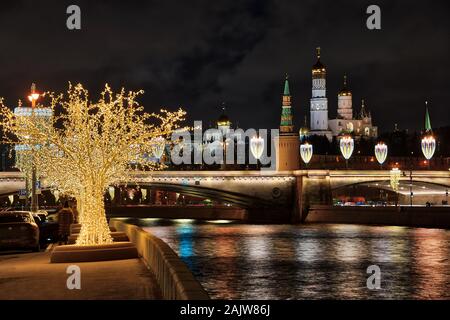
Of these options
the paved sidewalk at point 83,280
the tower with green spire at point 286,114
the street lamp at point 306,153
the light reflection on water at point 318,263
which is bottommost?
the light reflection on water at point 318,263

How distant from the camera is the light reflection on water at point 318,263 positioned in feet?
83.0

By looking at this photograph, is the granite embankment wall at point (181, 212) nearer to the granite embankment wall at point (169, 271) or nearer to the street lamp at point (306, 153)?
the street lamp at point (306, 153)

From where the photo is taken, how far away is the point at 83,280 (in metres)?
17.3

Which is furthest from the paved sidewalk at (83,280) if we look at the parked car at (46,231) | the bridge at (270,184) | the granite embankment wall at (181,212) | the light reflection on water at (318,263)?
the granite embankment wall at (181,212)

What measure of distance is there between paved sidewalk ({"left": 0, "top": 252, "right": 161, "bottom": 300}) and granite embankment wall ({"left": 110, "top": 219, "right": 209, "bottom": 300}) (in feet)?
1.00

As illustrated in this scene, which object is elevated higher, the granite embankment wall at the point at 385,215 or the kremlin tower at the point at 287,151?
the kremlin tower at the point at 287,151

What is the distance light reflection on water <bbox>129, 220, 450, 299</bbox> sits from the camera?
25.3 meters

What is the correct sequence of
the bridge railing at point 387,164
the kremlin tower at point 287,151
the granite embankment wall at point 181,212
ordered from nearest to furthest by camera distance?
the granite embankment wall at point 181,212
the bridge railing at point 387,164
the kremlin tower at point 287,151

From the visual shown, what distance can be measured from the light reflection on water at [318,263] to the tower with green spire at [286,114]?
6355cm

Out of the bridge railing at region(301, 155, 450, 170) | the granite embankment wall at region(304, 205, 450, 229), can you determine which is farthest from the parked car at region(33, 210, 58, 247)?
the bridge railing at region(301, 155, 450, 170)

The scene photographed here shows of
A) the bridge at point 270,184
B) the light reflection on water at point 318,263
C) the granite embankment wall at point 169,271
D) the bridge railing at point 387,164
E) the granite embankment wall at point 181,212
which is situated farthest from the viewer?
the bridge railing at point 387,164

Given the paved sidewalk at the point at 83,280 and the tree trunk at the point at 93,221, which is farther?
the tree trunk at the point at 93,221
